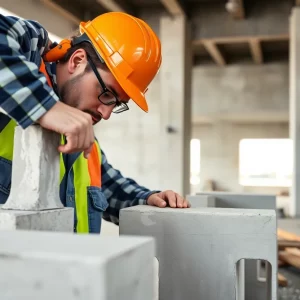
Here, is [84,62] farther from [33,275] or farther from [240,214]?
[33,275]

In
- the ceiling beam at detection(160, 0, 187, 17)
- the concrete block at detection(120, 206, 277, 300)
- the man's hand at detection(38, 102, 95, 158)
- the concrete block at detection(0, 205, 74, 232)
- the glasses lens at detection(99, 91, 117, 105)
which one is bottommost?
the concrete block at detection(120, 206, 277, 300)

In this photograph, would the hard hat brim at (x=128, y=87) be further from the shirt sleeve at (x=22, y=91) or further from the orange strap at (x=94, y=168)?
the shirt sleeve at (x=22, y=91)

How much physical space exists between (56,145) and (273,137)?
14.2m

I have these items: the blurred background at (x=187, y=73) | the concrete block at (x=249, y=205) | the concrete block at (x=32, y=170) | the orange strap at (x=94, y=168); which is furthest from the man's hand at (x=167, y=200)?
the blurred background at (x=187, y=73)

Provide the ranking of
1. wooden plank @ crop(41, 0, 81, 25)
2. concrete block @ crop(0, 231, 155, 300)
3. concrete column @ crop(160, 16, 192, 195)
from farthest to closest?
concrete column @ crop(160, 16, 192, 195)
wooden plank @ crop(41, 0, 81, 25)
concrete block @ crop(0, 231, 155, 300)

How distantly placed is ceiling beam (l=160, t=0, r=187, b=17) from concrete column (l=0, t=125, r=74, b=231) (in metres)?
6.50

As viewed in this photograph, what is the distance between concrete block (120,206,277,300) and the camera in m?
1.78

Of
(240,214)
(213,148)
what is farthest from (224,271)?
(213,148)

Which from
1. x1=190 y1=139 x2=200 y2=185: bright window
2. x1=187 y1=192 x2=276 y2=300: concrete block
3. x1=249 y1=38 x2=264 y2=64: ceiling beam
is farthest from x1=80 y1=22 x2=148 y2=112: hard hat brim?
x1=190 y1=139 x2=200 y2=185: bright window

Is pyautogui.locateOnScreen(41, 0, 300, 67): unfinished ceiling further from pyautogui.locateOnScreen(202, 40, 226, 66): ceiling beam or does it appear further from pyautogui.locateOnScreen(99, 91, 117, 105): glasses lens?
pyautogui.locateOnScreen(99, 91, 117, 105): glasses lens

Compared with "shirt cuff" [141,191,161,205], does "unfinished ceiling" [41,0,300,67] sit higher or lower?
higher

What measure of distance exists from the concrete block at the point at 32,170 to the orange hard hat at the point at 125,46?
59 cm

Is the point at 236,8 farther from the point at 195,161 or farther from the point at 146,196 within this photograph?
the point at 195,161

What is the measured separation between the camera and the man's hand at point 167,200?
2.13m
